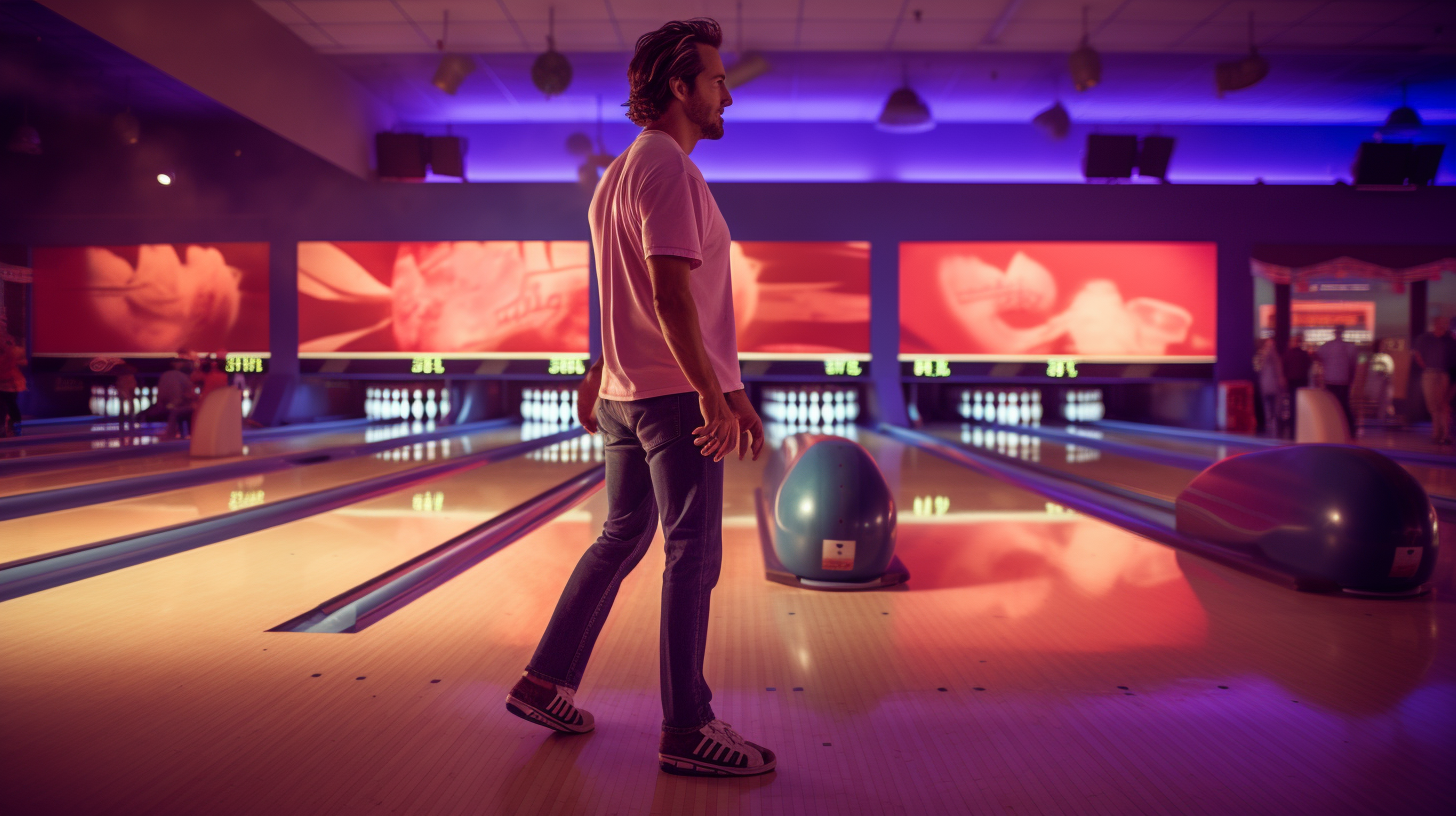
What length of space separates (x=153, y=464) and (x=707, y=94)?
446 cm

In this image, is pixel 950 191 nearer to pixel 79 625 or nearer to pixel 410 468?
pixel 410 468

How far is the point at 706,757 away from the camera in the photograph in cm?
112

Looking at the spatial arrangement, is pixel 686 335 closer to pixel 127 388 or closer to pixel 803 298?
pixel 803 298

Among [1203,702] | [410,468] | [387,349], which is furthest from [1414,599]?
[387,349]

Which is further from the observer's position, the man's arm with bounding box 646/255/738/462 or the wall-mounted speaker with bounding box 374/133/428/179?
the wall-mounted speaker with bounding box 374/133/428/179

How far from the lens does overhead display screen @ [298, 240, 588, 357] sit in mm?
7730

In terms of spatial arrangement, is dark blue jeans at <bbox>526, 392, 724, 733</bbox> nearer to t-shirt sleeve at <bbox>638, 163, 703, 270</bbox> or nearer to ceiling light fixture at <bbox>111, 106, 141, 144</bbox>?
t-shirt sleeve at <bbox>638, 163, 703, 270</bbox>

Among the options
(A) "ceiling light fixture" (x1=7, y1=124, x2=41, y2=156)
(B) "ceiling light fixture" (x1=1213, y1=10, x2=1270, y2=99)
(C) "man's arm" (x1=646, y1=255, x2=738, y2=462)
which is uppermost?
(B) "ceiling light fixture" (x1=1213, y1=10, x2=1270, y2=99)

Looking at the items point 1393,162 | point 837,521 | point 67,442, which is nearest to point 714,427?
point 837,521

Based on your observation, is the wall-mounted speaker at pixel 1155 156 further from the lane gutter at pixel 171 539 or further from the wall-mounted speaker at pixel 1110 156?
the lane gutter at pixel 171 539

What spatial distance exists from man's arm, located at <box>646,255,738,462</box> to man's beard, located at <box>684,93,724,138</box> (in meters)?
0.23

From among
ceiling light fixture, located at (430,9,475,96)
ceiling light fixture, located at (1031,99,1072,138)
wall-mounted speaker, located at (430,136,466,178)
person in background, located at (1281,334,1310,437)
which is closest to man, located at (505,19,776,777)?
ceiling light fixture, located at (430,9,475,96)

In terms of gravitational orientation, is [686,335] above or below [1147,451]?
above

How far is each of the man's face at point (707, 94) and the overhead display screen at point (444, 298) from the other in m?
6.77
